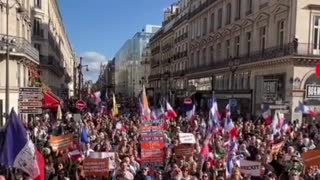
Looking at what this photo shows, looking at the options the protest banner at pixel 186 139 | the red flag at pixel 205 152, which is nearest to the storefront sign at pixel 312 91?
the protest banner at pixel 186 139

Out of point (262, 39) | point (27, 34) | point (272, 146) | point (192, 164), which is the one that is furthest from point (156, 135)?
point (27, 34)

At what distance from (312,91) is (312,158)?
19.5 metres

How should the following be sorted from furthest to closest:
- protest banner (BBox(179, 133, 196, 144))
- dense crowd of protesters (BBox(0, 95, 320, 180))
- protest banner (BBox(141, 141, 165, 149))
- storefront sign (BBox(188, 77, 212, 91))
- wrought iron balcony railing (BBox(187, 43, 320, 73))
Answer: storefront sign (BBox(188, 77, 212, 91)), wrought iron balcony railing (BBox(187, 43, 320, 73)), protest banner (BBox(179, 133, 196, 144)), protest banner (BBox(141, 141, 165, 149)), dense crowd of protesters (BBox(0, 95, 320, 180))

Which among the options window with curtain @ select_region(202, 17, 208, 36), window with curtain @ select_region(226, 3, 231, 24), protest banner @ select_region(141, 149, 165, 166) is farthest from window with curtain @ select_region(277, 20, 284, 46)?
protest banner @ select_region(141, 149, 165, 166)

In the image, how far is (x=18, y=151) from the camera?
8867mm

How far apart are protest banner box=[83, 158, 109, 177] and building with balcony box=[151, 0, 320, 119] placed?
1418 centimetres

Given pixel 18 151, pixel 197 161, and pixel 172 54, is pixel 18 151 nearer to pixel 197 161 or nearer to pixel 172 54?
pixel 197 161

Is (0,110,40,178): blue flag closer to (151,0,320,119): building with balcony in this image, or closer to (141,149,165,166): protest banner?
(141,149,165,166): protest banner

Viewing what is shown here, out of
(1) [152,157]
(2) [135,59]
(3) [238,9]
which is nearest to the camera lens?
(1) [152,157]

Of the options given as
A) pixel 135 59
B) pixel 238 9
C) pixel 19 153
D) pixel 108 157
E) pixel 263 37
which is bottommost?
pixel 108 157

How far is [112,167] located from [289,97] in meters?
20.7

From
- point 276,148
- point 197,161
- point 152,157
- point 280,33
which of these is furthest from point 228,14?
point 152,157

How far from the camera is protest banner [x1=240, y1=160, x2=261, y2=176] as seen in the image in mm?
11172

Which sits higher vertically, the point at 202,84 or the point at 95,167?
the point at 202,84
